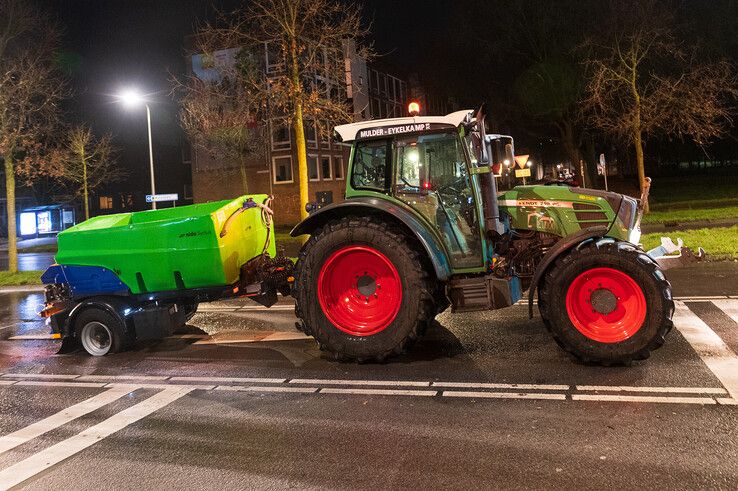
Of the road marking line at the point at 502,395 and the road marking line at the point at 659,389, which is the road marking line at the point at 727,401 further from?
the road marking line at the point at 502,395

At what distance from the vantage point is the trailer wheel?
310 inches

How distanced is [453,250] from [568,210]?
1.38 m

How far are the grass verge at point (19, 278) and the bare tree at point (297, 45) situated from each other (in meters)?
→ 8.01

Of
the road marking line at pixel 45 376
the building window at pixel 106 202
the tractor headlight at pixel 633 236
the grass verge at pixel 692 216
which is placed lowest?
the road marking line at pixel 45 376

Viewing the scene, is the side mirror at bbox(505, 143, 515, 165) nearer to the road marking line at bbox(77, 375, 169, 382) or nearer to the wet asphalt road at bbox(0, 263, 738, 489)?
the wet asphalt road at bbox(0, 263, 738, 489)

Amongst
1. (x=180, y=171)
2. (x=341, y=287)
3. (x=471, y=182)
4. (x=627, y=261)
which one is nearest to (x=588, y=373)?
(x=627, y=261)

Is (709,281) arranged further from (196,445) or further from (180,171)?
(180,171)

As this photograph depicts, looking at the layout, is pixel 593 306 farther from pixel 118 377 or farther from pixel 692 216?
pixel 692 216

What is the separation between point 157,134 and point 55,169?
3527 centimetres

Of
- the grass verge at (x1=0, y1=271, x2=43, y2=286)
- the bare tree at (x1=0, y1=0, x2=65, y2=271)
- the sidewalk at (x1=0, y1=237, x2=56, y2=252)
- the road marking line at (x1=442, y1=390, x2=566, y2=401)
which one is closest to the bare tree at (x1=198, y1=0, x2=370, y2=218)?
the bare tree at (x1=0, y1=0, x2=65, y2=271)

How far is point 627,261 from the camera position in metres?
6.06

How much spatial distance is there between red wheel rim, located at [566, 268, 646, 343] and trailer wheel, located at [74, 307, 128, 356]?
5543 mm

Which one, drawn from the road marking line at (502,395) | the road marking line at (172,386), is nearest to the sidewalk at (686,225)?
the road marking line at (502,395)

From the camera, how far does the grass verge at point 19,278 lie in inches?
667
